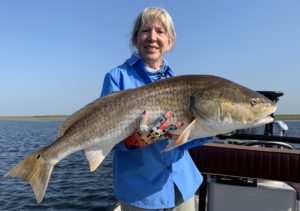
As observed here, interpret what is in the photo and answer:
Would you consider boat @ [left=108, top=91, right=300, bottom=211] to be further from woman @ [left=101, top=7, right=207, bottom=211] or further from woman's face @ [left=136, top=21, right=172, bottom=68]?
woman's face @ [left=136, top=21, right=172, bottom=68]

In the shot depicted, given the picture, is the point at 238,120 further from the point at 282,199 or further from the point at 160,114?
the point at 282,199

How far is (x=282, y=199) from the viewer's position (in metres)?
5.43

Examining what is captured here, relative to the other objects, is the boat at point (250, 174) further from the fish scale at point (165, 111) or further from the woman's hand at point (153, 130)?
the woman's hand at point (153, 130)

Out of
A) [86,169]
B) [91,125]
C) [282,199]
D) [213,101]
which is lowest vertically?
[86,169]

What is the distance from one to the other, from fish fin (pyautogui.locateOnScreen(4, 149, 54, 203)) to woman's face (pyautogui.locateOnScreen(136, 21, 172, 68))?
1558 mm

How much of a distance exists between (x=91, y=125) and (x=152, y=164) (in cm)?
74

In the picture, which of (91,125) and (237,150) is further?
(237,150)

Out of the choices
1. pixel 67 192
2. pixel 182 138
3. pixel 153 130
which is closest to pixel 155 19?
pixel 153 130

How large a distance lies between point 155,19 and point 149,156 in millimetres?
1488

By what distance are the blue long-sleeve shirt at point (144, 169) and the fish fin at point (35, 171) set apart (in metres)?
0.73

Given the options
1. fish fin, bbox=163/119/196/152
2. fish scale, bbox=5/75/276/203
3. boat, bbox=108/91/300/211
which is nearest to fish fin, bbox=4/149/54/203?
fish scale, bbox=5/75/276/203

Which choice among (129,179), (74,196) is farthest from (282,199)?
(74,196)

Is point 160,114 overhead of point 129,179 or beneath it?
overhead

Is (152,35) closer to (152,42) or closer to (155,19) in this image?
(152,42)
